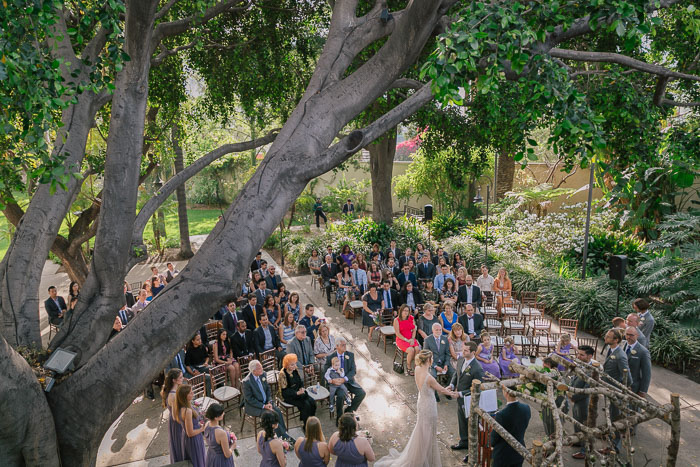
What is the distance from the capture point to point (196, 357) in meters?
8.05

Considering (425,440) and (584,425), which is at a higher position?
(584,425)

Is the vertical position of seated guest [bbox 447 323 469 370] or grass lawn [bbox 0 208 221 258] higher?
grass lawn [bbox 0 208 221 258]

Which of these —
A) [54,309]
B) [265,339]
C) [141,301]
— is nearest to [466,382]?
[265,339]

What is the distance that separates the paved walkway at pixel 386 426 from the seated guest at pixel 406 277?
9.65ft

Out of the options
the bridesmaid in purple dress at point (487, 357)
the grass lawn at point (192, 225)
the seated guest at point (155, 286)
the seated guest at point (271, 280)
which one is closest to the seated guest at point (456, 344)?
the bridesmaid in purple dress at point (487, 357)

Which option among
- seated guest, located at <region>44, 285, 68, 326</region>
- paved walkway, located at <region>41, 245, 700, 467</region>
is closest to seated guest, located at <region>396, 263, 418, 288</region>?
paved walkway, located at <region>41, 245, 700, 467</region>

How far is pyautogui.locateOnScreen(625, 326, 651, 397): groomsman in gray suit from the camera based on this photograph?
275 inches

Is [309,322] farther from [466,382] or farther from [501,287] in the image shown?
[501,287]

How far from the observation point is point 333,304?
13172mm

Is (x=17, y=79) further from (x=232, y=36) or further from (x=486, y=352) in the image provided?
(x=232, y=36)

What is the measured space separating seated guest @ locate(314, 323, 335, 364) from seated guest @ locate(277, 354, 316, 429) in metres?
1.06

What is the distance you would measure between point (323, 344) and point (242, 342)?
1.53m

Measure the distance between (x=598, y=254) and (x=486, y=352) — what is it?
837 centimetres

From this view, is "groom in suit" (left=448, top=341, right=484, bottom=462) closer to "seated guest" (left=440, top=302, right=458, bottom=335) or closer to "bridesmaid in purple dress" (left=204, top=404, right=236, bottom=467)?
"seated guest" (left=440, top=302, right=458, bottom=335)
